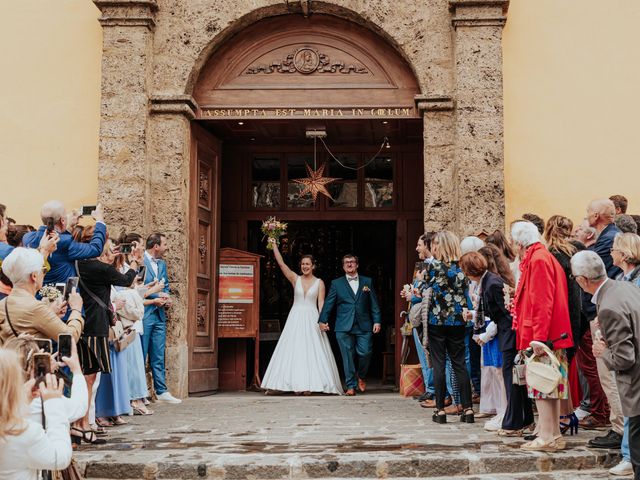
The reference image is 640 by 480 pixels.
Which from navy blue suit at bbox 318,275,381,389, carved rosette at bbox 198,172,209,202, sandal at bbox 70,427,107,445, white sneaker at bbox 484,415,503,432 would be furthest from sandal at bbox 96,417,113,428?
navy blue suit at bbox 318,275,381,389

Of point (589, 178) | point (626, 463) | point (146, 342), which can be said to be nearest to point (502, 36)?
point (589, 178)

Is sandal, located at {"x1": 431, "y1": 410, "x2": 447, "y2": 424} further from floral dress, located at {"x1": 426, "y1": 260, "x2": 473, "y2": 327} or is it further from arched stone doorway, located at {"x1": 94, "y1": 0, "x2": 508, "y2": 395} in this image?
arched stone doorway, located at {"x1": 94, "y1": 0, "x2": 508, "y2": 395}

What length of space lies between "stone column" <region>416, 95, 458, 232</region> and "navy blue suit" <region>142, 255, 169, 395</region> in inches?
131

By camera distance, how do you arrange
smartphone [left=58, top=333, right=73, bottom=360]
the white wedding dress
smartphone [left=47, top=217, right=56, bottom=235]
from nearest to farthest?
smartphone [left=58, top=333, right=73, bottom=360], smartphone [left=47, top=217, right=56, bottom=235], the white wedding dress

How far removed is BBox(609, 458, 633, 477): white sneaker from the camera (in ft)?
18.5

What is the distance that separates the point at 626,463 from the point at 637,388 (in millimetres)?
838

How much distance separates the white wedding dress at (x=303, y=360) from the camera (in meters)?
11.7

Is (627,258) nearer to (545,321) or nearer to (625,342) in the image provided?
(545,321)

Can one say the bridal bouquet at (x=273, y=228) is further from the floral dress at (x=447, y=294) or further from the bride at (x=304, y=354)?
the floral dress at (x=447, y=294)

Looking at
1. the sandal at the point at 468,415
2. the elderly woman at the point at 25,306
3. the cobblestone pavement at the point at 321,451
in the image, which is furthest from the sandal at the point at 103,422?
the sandal at the point at 468,415

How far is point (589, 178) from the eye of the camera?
10320 mm

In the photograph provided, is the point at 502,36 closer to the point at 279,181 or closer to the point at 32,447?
the point at 279,181

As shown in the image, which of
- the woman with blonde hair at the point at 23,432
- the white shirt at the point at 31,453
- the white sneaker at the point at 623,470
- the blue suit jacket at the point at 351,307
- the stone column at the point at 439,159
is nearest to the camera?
the woman with blonde hair at the point at 23,432

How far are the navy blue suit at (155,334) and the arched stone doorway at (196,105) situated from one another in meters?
0.33
